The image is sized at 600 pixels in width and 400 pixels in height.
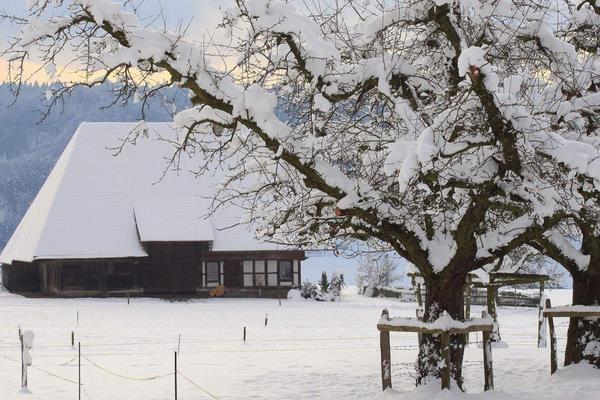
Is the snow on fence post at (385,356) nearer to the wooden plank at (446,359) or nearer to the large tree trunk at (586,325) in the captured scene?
the wooden plank at (446,359)

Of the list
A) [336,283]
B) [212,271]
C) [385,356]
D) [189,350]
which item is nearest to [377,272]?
[336,283]

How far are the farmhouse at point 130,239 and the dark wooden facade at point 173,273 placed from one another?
0.05m

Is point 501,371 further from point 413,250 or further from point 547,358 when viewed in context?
point 413,250

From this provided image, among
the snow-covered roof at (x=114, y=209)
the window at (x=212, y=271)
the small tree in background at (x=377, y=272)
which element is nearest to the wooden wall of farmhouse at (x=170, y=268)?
the snow-covered roof at (x=114, y=209)

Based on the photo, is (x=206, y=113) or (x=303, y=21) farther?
(x=206, y=113)

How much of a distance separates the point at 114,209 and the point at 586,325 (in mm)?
33268

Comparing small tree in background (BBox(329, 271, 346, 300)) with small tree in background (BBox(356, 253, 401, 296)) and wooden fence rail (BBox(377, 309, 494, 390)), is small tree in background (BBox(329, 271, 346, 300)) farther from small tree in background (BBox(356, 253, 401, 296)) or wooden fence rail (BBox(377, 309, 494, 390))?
wooden fence rail (BBox(377, 309, 494, 390))

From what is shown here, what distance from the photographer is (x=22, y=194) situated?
5817 inches

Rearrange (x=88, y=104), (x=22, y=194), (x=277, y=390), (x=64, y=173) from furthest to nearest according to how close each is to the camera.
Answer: (x=88, y=104)
(x=22, y=194)
(x=64, y=173)
(x=277, y=390)

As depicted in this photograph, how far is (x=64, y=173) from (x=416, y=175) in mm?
37937

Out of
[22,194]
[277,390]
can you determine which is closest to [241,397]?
[277,390]

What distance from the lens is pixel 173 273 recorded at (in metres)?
43.6

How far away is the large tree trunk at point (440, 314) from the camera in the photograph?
1330cm

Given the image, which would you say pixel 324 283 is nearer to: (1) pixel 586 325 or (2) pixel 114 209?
(2) pixel 114 209
